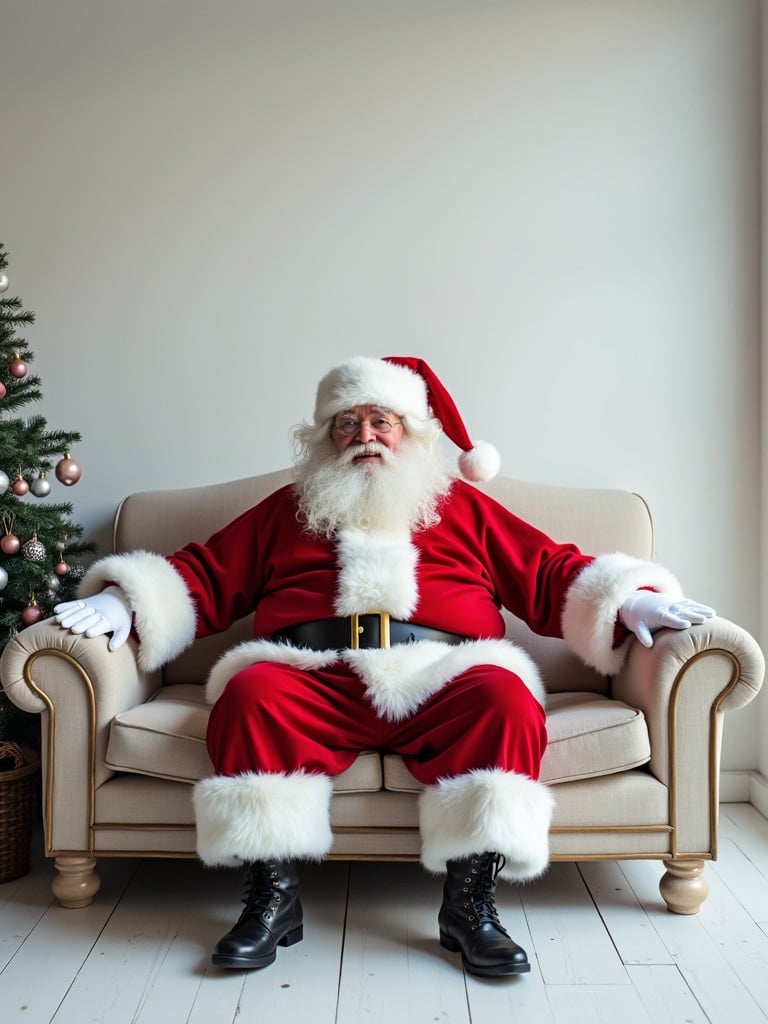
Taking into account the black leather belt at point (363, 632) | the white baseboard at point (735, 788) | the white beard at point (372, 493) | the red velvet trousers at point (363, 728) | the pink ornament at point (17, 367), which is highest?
the pink ornament at point (17, 367)

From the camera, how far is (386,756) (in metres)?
2.17

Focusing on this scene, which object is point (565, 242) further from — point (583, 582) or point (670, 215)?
point (583, 582)

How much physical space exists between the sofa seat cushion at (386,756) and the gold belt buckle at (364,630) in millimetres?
284

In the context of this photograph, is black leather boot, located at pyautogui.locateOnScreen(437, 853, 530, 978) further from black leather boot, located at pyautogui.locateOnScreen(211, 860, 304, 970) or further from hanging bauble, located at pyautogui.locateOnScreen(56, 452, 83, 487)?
hanging bauble, located at pyautogui.locateOnScreen(56, 452, 83, 487)

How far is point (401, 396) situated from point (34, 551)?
3.34 feet

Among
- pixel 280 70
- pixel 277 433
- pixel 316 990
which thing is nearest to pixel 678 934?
pixel 316 990

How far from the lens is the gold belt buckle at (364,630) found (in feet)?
7.72

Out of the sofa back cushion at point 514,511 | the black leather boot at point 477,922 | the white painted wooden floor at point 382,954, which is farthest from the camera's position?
the sofa back cushion at point 514,511

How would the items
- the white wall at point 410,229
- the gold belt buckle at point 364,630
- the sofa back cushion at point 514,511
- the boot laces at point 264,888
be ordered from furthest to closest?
the white wall at point 410,229
the sofa back cushion at point 514,511
the gold belt buckle at point 364,630
the boot laces at point 264,888

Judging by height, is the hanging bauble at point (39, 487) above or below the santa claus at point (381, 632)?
above

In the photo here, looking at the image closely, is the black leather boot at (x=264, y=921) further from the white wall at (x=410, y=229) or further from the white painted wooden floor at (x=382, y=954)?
the white wall at (x=410, y=229)

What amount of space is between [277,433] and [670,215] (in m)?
1.36

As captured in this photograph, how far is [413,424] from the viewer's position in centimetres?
259

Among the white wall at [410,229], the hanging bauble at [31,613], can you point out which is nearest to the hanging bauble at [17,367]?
the white wall at [410,229]
